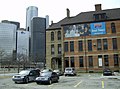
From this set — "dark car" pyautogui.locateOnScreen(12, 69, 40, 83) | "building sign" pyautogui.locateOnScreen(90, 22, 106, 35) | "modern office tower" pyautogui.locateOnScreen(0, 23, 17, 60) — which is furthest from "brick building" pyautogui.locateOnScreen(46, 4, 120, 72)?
"modern office tower" pyautogui.locateOnScreen(0, 23, 17, 60)

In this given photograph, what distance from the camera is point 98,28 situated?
52156 millimetres

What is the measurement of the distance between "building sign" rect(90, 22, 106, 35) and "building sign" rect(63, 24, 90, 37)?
1.29m

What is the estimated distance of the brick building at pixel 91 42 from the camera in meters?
50.6

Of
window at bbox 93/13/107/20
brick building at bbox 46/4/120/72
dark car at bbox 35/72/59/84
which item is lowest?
dark car at bbox 35/72/59/84

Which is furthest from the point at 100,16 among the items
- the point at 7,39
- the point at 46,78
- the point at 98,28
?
the point at 7,39

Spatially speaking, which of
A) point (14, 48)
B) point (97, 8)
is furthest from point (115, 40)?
point (14, 48)

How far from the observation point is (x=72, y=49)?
178 ft

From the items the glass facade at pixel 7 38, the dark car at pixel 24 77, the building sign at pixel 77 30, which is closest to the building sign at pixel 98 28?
the building sign at pixel 77 30

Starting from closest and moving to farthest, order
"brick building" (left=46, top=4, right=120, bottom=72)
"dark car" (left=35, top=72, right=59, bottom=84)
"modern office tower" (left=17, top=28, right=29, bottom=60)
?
"dark car" (left=35, top=72, right=59, bottom=84)
"brick building" (left=46, top=4, right=120, bottom=72)
"modern office tower" (left=17, top=28, right=29, bottom=60)

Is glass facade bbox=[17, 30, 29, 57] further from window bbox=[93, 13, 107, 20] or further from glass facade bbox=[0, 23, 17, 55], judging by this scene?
window bbox=[93, 13, 107, 20]

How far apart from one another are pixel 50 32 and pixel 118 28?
62.7ft

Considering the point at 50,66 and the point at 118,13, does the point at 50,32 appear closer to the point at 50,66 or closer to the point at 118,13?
the point at 50,66

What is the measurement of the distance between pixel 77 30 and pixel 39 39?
6832 cm

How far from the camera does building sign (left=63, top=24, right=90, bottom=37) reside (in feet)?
175
